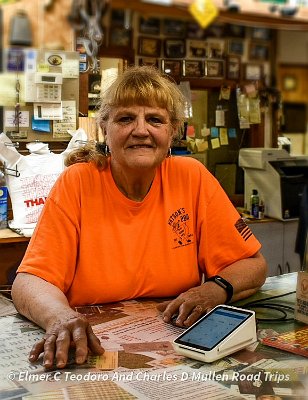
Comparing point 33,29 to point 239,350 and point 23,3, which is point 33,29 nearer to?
point 23,3

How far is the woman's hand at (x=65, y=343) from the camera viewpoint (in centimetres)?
105

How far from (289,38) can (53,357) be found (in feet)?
2.28

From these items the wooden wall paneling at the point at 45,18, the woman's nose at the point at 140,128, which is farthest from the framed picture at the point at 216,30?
the woman's nose at the point at 140,128

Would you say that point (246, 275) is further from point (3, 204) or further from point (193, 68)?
point (3, 204)

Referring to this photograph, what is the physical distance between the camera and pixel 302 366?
1.07 metres

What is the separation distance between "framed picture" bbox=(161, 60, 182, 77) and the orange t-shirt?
296 millimetres

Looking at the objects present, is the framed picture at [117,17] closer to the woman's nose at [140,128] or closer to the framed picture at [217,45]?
the framed picture at [217,45]

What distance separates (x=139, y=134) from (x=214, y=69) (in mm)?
588

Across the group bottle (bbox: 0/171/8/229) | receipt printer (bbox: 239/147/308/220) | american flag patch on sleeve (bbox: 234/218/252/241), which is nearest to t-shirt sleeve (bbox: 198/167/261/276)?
american flag patch on sleeve (bbox: 234/218/252/241)

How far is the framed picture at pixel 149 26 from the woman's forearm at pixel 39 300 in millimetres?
592

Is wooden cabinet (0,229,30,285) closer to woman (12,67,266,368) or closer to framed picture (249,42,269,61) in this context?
woman (12,67,266,368)

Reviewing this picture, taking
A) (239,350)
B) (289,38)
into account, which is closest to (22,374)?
(239,350)

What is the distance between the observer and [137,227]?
157cm

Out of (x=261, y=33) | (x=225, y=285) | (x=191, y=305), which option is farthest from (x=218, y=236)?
(x=261, y=33)
